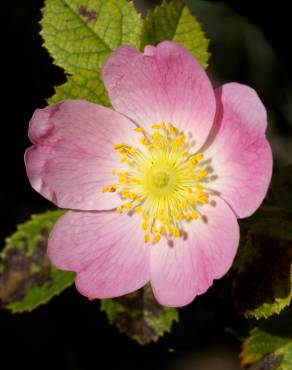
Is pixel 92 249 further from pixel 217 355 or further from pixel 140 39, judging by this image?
pixel 217 355

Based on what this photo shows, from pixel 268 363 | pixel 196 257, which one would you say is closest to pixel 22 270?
pixel 196 257

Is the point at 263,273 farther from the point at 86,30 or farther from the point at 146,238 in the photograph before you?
the point at 86,30

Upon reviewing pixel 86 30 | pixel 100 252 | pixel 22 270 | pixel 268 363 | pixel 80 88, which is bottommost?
pixel 22 270

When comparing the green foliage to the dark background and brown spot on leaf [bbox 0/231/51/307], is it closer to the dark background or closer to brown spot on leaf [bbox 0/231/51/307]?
brown spot on leaf [bbox 0/231/51/307]

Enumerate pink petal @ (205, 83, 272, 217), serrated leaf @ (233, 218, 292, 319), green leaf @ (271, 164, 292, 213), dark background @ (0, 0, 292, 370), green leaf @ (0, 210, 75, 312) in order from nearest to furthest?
pink petal @ (205, 83, 272, 217), serrated leaf @ (233, 218, 292, 319), green leaf @ (271, 164, 292, 213), green leaf @ (0, 210, 75, 312), dark background @ (0, 0, 292, 370)

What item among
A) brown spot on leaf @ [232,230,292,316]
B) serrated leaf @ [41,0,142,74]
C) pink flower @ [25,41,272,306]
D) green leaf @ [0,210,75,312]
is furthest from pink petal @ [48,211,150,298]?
serrated leaf @ [41,0,142,74]

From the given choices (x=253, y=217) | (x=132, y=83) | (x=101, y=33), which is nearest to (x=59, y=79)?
(x=101, y=33)
